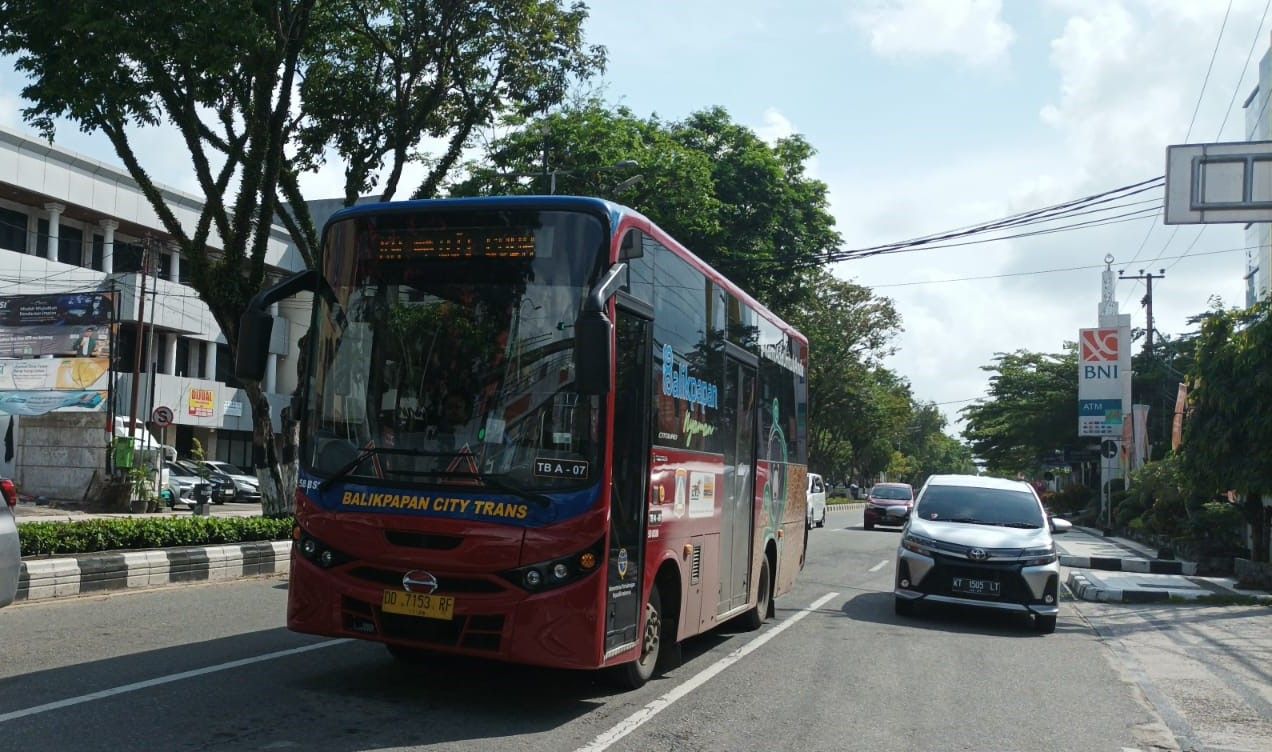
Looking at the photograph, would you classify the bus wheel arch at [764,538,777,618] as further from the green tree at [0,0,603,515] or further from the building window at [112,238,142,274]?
the building window at [112,238,142,274]

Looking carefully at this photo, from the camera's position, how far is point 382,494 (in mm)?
7109

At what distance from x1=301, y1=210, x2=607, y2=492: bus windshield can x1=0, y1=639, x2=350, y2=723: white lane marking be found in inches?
67.5

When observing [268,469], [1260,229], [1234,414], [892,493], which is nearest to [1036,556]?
[1234,414]

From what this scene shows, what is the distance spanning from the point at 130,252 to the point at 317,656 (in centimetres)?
3985

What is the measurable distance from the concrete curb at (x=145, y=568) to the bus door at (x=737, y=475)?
583cm

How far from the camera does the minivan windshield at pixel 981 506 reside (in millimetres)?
13852

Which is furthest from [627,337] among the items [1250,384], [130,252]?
[130,252]

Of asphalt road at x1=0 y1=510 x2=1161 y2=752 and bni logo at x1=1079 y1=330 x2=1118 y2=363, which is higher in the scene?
bni logo at x1=1079 y1=330 x2=1118 y2=363

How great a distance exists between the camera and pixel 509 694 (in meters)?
7.80

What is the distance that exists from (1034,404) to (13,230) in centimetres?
4037

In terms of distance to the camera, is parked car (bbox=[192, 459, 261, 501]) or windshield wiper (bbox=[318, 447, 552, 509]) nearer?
windshield wiper (bbox=[318, 447, 552, 509])

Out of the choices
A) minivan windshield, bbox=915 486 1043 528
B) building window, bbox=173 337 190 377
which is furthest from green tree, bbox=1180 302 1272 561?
building window, bbox=173 337 190 377

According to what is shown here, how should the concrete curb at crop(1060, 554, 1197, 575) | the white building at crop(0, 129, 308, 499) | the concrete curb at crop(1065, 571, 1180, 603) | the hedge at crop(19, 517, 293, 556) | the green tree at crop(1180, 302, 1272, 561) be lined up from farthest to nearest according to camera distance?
1. the white building at crop(0, 129, 308, 499)
2. the concrete curb at crop(1060, 554, 1197, 575)
3. the green tree at crop(1180, 302, 1272, 561)
4. the concrete curb at crop(1065, 571, 1180, 603)
5. the hedge at crop(19, 517, 293, 556)

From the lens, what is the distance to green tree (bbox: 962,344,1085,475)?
49094 mm
